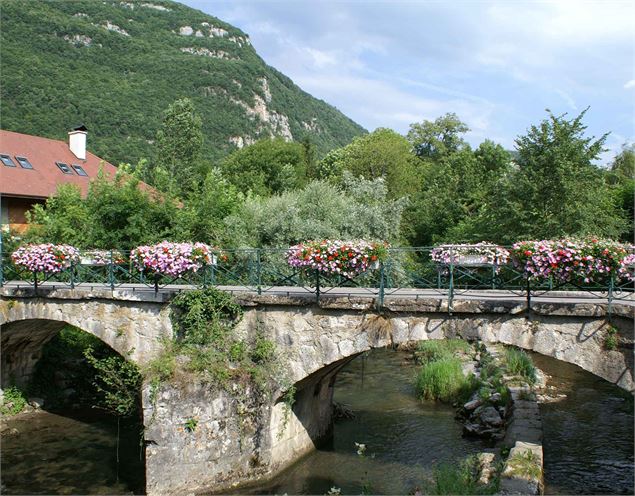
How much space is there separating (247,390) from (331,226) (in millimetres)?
9644

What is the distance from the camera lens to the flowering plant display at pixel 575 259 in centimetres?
737

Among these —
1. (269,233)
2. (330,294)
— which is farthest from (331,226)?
(330,294)

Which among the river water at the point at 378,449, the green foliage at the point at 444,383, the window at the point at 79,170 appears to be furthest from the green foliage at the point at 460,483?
the window at the point at 79,170

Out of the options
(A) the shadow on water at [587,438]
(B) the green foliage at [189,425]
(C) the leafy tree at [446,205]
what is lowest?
(A) the shadow on water at [587,438]

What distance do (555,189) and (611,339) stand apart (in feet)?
33.5

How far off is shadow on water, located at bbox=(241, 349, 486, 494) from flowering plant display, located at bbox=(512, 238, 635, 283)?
408 centimetres

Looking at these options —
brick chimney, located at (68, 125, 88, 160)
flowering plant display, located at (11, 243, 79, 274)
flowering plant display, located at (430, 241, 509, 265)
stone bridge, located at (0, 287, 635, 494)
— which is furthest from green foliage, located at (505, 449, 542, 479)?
brick chimney, located at (68, 125, 88, 160)

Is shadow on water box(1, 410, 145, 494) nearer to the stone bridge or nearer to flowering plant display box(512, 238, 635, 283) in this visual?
the stone bridge

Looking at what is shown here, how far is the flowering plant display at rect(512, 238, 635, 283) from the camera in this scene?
7.37 meters

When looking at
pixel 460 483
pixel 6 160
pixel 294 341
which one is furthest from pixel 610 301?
pixel 6 160

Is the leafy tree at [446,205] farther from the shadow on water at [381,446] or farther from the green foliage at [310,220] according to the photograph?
the shadow on water at [381,446]

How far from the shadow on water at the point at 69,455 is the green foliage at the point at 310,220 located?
21.2ft

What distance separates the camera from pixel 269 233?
1775 centimetres

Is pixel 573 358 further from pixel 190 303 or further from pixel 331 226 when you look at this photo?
pixel 331 226
